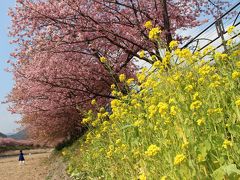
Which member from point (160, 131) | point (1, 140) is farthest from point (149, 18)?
point (1, 140)

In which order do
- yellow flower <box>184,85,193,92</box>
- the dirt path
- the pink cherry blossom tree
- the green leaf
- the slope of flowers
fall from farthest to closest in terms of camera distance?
the dirt path
the pink cherry blossom tree
yellow flower <box>184,85,193,92</box>
the slope of flowers
the green leaf

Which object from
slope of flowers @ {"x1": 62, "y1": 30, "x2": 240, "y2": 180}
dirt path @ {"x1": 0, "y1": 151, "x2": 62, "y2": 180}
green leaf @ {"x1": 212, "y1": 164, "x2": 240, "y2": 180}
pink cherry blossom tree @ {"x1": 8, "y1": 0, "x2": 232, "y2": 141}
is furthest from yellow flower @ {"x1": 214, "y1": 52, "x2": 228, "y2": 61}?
dirt path @ {"x1": 0, "y1": 151, "x2": 62, "y2": 180}

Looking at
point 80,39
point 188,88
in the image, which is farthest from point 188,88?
point 80,39

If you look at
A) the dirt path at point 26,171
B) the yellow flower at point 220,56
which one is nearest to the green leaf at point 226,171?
the yellow flower at point 220,56

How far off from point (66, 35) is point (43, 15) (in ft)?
2.92

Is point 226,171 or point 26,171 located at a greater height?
point 26,171

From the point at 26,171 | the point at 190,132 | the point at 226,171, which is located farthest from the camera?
the point at 26,171

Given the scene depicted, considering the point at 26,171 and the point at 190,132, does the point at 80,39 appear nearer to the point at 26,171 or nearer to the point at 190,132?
the point at 190,132

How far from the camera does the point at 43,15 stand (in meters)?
11.4

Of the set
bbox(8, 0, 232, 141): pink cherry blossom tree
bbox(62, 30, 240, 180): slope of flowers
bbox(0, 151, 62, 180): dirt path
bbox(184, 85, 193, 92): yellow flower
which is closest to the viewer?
bbox(62, 30, 240, 180): slope of flowers

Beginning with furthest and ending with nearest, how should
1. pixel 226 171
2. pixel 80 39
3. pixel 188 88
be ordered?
pixel 80 39 < pixel 188 88 < pixel 226 171

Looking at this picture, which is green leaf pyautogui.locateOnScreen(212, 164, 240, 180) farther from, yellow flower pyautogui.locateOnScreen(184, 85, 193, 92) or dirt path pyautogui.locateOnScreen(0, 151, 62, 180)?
dirt path pyautogui.locateOnScreen(0, 151, 62, 180)

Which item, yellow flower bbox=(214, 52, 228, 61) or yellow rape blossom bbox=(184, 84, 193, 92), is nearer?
yellow rape blossom bbox=(184, 84, 193, 92)

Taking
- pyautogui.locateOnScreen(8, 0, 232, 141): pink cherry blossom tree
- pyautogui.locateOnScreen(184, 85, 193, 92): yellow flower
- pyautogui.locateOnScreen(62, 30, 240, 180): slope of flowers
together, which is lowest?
pyautogui.locateOnScreen(62, 30, 240, 180): slope of flowers
